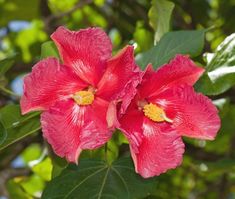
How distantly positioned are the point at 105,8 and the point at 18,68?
76cm

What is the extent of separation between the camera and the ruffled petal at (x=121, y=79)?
1.28 metres

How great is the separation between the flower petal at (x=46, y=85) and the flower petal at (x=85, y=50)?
0.08 ft

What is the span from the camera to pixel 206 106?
1.33 meters

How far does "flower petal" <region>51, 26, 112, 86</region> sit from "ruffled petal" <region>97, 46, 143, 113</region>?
0.03 metres

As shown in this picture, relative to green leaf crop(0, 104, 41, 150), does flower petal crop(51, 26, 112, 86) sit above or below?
above

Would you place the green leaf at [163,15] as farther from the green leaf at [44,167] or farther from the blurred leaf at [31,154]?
the blurred leaf at [31,154]

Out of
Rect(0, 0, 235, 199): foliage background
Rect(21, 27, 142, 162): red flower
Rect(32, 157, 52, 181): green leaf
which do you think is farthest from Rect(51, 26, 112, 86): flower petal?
Rect(32, 157, 52, 181): green leaf

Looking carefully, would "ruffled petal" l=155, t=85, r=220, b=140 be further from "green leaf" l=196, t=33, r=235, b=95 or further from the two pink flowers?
"green leaf" l=196, t=33, r=235, b=95

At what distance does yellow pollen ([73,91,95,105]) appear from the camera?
134 centimetres

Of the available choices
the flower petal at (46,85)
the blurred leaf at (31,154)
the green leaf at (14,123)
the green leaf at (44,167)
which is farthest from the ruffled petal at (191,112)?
the blurred leaf at (31,154)

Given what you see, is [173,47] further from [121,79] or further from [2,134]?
[2,134]

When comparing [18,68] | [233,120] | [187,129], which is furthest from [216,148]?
[187,129]

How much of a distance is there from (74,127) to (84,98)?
0.22ft

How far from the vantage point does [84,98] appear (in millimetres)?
1343
